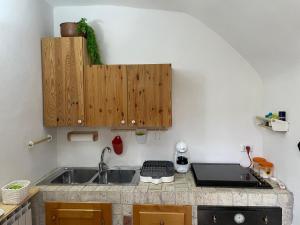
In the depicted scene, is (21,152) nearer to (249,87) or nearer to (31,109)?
(31,109)

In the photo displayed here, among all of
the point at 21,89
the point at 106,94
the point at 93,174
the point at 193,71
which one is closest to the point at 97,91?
the point at 106,94

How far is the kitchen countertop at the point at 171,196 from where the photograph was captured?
184 cm

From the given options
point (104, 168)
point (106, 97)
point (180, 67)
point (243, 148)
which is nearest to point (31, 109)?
point (106, 97)

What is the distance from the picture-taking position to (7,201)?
1.62 m

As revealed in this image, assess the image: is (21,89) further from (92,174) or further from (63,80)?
(92,174)

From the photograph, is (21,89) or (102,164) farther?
(102,164)

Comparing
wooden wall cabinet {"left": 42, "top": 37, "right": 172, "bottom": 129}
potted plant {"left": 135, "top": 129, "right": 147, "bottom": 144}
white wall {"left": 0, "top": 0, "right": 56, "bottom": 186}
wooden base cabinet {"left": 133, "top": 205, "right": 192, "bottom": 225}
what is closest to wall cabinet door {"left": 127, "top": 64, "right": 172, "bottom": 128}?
wooden wall cabinet {"left": 42, "top": 37, "right": 172, "bottom": 129}

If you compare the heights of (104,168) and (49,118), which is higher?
(49,118)

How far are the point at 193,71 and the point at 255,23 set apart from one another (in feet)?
2.58

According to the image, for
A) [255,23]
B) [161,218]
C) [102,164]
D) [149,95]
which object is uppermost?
[255,23]

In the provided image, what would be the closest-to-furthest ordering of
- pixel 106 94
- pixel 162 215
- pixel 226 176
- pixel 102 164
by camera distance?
pixel 162 215 < pixel 226 176 < pixel 106 94 < pixel 102 164

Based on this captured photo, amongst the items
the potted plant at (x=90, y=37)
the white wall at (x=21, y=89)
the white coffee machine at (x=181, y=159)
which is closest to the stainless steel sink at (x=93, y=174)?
the white wall at (x=21, y=89)

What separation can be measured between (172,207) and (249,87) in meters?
1.37

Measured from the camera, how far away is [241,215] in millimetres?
1841
